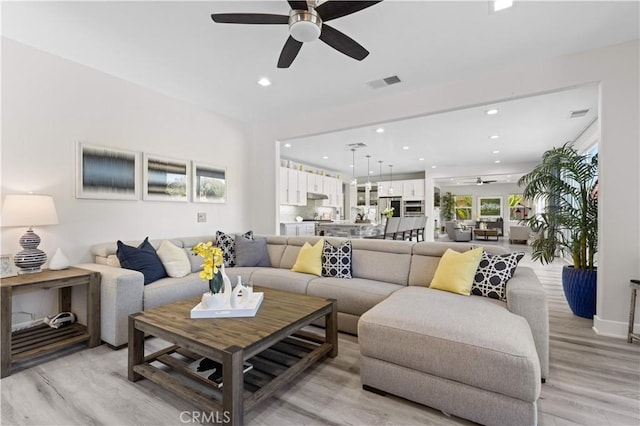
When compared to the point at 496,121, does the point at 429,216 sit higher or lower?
lower

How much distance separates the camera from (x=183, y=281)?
3.04 metres

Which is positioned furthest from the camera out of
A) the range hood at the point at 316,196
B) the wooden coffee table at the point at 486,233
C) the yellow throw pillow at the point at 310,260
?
the wooden coffee table at the point at 486,233

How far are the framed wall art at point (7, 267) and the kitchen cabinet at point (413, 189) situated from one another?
955 cm

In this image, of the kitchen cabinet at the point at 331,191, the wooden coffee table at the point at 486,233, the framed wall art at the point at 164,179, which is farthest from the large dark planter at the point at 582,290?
the wooden coffee table at the point at 486,233

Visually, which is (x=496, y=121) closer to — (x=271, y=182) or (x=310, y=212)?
(x=271, y=182)

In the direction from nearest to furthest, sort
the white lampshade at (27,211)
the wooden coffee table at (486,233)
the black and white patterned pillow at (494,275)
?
the black and white patterned pillow at (494,275) < the white lampshade at (27,211) < the wooden coffee table at (486,233)

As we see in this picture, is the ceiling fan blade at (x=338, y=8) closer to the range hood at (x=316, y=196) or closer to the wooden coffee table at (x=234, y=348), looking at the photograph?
the wooden coffee table at (x=234, y=348)

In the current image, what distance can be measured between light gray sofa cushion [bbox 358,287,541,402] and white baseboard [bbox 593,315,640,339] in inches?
65.3

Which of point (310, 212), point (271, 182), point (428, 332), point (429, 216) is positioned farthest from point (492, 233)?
point (428, 332)

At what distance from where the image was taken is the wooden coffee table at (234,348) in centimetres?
153

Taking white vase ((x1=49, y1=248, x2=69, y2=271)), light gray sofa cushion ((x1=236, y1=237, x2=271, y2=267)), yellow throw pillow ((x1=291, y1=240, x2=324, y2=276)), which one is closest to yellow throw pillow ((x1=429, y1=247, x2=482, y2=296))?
yellow throw pillow ((x1=291, y1=240, x2=324, y2=276))

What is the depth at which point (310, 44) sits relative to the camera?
279cm

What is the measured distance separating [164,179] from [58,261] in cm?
156

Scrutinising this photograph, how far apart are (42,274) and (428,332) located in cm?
315
